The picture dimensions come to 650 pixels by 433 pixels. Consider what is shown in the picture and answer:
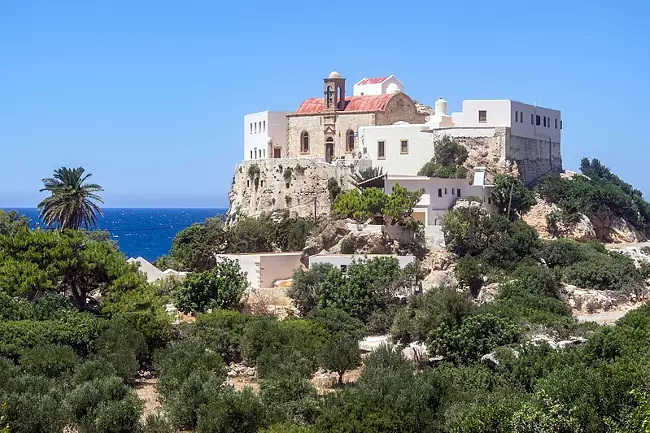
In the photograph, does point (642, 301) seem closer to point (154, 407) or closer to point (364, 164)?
point (364, 164)

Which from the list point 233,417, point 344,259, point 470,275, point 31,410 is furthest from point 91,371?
point 470,275

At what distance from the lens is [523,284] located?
44156 millimetres

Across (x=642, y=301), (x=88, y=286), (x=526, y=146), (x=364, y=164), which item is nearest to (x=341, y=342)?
(x=88, y=286)

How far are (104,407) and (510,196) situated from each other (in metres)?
29.5

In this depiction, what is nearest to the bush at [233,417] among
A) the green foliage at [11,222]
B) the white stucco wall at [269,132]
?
the green foliage at [11,222]

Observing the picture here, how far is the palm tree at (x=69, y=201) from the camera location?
152ft

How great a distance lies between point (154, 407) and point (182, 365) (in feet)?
7.44

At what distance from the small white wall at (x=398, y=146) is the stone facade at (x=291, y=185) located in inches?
54.5

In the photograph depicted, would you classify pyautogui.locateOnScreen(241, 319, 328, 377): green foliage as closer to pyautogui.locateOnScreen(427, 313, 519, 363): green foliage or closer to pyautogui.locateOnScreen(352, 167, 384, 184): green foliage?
pyautogui.locateOnScreen(427, 313, 519, 363): green foliage

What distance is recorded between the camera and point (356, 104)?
193ft

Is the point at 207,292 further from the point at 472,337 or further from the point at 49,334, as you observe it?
the point at 472,337

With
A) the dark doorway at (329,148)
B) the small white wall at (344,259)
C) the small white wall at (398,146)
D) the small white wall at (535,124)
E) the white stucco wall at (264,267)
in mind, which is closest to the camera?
the small white wall at (344,259)

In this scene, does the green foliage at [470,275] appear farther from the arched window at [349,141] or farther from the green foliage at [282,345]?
the arched window at [349,141]

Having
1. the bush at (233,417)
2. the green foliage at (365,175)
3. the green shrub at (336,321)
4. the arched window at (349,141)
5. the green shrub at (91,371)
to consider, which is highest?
the arched window at (349,141)
